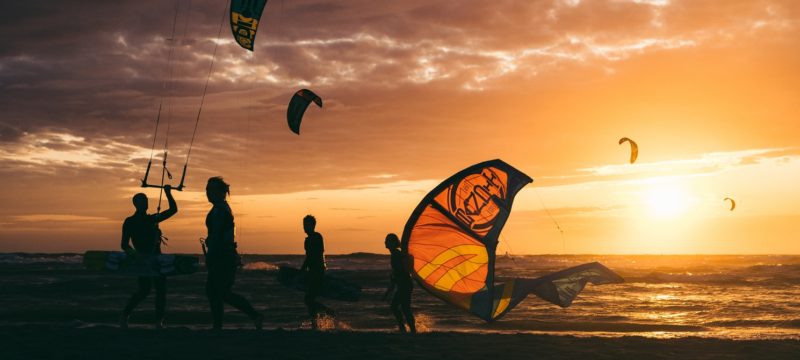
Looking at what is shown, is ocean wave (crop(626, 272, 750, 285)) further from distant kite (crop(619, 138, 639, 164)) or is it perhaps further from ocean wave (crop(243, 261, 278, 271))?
ocean wave (crop(243, 261, 278, 271))

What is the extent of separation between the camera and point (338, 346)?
23.8 ft

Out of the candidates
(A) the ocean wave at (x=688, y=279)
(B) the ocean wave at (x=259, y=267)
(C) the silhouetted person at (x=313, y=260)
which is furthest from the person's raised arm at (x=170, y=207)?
(B) the ocean wave at (x=259, y=267)

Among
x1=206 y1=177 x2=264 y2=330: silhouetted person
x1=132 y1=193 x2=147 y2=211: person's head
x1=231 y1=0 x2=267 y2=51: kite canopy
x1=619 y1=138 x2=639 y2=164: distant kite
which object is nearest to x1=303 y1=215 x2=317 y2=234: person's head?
x1=206 y1=177 x2=264 y2=330: silhouetted person

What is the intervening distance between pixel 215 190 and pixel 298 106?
20.3 feet

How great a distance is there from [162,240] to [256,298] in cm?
1122

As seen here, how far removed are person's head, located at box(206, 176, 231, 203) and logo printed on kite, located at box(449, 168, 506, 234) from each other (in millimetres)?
3747

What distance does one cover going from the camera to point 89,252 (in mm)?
9039

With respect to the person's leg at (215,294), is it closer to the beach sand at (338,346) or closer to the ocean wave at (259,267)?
the beach sand at (338,346)

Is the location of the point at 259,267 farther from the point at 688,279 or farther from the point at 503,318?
the point at 503,318

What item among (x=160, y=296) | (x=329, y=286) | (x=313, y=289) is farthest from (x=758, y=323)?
(x=160, y=296)

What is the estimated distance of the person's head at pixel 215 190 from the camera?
809cm

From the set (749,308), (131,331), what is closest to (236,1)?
(131,331)

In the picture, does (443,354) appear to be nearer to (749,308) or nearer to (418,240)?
(418,240)

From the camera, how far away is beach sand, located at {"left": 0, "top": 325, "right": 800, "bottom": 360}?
265 inches
